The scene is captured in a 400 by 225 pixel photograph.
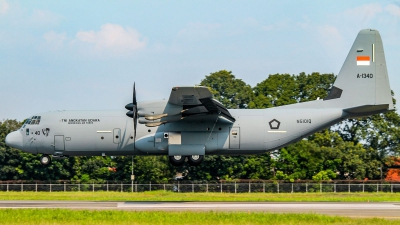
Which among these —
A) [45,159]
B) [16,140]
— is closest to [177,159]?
[45,159]

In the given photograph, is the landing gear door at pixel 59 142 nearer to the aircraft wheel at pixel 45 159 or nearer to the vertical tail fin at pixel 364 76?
the aircraft wheel at pixel 45 159

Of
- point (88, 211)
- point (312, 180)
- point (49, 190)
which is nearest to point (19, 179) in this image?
point (49, 190)

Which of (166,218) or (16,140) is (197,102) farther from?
(16,140)

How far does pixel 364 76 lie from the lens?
113 feet

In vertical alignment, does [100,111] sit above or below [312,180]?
above

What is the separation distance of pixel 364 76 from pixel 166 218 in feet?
53.3

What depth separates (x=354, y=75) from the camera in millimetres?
34562

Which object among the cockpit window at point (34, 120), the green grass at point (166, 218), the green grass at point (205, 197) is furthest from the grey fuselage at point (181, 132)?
the green grass at point (166, 218)

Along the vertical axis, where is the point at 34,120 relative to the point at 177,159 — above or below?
above

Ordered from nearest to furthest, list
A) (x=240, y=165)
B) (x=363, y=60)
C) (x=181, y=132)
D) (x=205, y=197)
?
(x=181, y=132) < (x=363, y=60) < (x=205, y=197) < (x=240, y=165)

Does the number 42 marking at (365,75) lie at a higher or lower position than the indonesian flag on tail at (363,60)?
lower

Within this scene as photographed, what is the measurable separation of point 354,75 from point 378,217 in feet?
40.6

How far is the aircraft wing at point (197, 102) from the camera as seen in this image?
29000 mm

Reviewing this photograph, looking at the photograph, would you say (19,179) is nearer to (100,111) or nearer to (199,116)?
(100,111)
